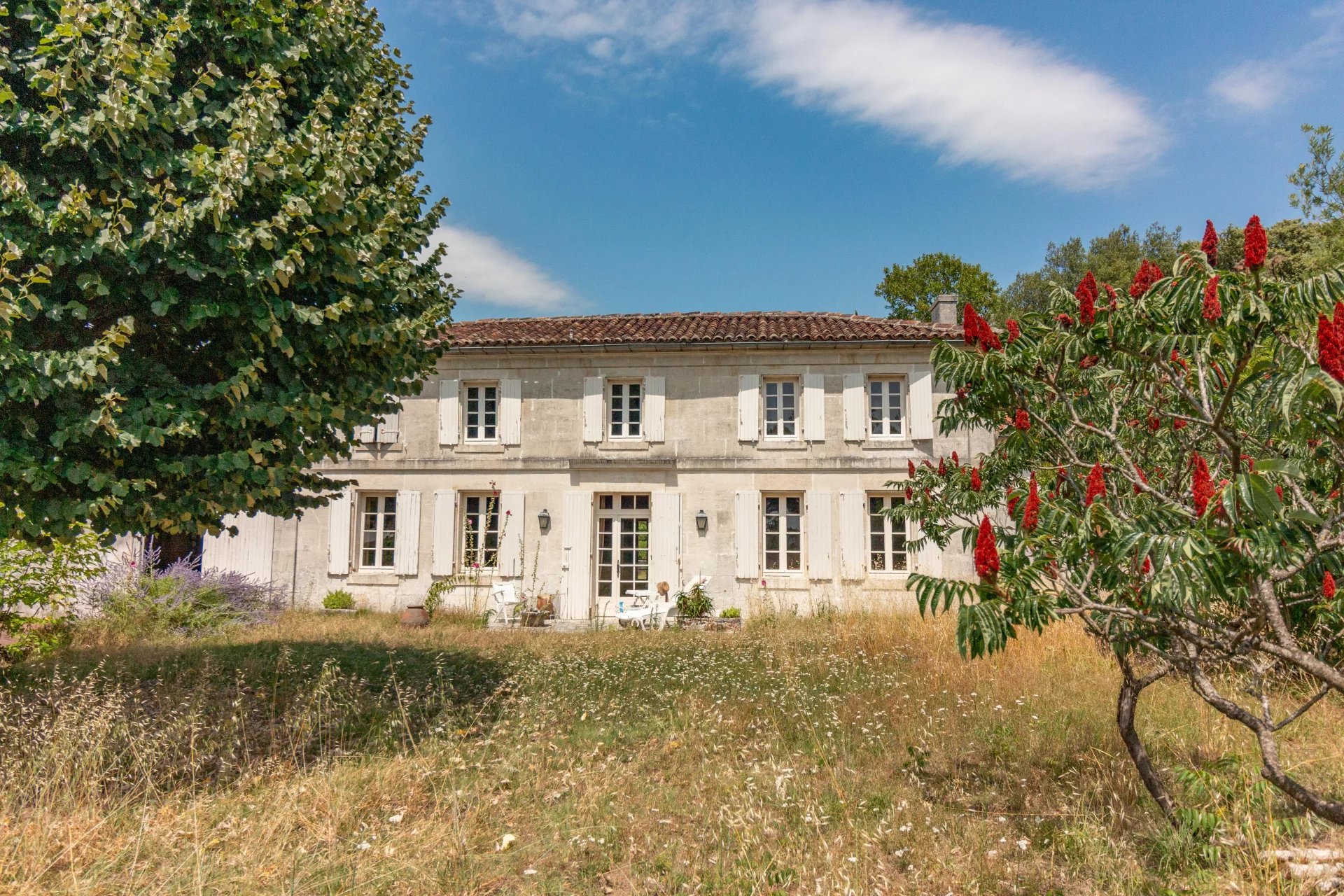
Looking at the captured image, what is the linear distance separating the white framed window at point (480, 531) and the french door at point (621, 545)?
6.28ft

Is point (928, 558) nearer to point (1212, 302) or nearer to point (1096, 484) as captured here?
point (1096, 484)

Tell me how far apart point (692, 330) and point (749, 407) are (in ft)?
6.37

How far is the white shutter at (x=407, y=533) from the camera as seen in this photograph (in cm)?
1369

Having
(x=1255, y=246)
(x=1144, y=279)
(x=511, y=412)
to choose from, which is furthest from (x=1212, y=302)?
(x=511, y=412)

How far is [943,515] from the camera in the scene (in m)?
5.28

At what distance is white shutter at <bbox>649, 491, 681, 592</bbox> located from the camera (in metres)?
13.4

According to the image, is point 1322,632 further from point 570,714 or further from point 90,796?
point 90,796

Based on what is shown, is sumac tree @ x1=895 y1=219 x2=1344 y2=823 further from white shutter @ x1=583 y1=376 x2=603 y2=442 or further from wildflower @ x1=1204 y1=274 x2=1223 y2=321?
white shutter @ x1=583 y1=376 x2=603 y2=442

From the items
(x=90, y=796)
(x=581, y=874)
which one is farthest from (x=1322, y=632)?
(x=90, y=796)

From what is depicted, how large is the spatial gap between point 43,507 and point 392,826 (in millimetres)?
2576

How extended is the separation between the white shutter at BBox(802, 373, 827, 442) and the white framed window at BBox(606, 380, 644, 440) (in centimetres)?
304

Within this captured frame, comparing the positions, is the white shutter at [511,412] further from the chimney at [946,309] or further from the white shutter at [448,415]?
the chimney at [946,309]

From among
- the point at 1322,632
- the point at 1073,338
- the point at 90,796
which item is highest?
the point at 1073,338

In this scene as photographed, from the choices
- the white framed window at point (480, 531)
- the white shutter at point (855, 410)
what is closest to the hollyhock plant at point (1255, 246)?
the white shutter at point (855, 410)
